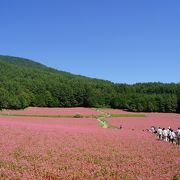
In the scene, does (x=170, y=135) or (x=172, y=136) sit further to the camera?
(x=170, y=135)

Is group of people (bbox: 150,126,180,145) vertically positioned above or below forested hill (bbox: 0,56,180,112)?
below

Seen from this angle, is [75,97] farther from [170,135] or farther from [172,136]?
[172,136]

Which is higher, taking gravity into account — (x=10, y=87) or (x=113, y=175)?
(x=10, y=87)

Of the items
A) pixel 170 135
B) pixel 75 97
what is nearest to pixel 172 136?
pixel 170 135

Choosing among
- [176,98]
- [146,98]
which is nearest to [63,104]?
[146,98]

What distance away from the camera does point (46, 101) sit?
365ft

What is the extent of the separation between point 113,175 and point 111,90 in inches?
5093

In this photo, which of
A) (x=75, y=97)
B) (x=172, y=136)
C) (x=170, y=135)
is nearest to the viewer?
(x=172, y=136)

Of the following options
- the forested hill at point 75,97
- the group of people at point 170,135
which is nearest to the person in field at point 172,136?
the group of people at point 170,135

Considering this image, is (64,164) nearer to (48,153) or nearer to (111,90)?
(48,153)

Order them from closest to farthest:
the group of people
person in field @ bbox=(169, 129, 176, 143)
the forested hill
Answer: the group of people, person in field @ bbox=(169, 129, 176, 143), the forested hill

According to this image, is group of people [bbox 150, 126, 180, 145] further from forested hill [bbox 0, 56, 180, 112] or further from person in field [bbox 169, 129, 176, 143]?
forested hill [bbox 0, 56, 180, 112]

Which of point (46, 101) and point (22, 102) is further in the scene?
point (46, 101)

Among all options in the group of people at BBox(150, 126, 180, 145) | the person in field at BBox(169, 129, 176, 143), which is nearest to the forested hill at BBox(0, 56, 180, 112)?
the group of people at BBox(150, 126, 180, 145)
